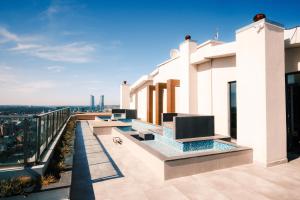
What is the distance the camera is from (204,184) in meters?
5.33

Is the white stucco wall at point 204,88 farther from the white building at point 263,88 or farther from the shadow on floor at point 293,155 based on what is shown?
the shadow on floor at point 293,155

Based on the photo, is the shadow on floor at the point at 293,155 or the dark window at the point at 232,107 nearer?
the shadow on floor at the point at 293,155

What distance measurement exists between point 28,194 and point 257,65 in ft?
27.4

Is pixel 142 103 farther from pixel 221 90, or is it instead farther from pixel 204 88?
pixel 221 90

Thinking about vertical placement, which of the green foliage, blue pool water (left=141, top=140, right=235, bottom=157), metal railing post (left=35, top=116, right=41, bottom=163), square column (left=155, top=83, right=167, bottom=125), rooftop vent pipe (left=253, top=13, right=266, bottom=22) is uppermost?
rooftop vent pipe (left=253, top=13, right=266, bottom=22)

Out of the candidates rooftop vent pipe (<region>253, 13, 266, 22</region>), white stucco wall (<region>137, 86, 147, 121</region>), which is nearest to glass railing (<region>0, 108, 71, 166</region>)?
rooftop vent pipe (<region>253, 13, 266, 22</region>)

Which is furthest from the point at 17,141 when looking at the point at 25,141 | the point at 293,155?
the point at 293,155

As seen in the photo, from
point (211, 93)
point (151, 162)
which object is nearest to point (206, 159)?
point (151, 162)

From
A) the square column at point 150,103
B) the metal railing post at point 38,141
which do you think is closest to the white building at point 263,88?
the metal railing post at point 38,141

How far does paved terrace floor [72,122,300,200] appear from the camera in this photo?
4.71 m

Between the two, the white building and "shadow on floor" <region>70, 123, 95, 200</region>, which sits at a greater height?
the white building

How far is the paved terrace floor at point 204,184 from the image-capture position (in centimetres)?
471

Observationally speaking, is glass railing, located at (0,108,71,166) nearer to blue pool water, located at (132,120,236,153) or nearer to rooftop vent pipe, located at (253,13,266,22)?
blue pool water, located at (132,120,236,153)

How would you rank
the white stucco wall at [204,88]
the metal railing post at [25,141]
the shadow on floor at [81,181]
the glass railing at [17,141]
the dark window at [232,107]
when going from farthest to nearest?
the white stucco wall at [204,88], the dark window at [232,107], the shadow on floor at [81,181], the metal railing post at [25,141], the glass railing at [17,141]
